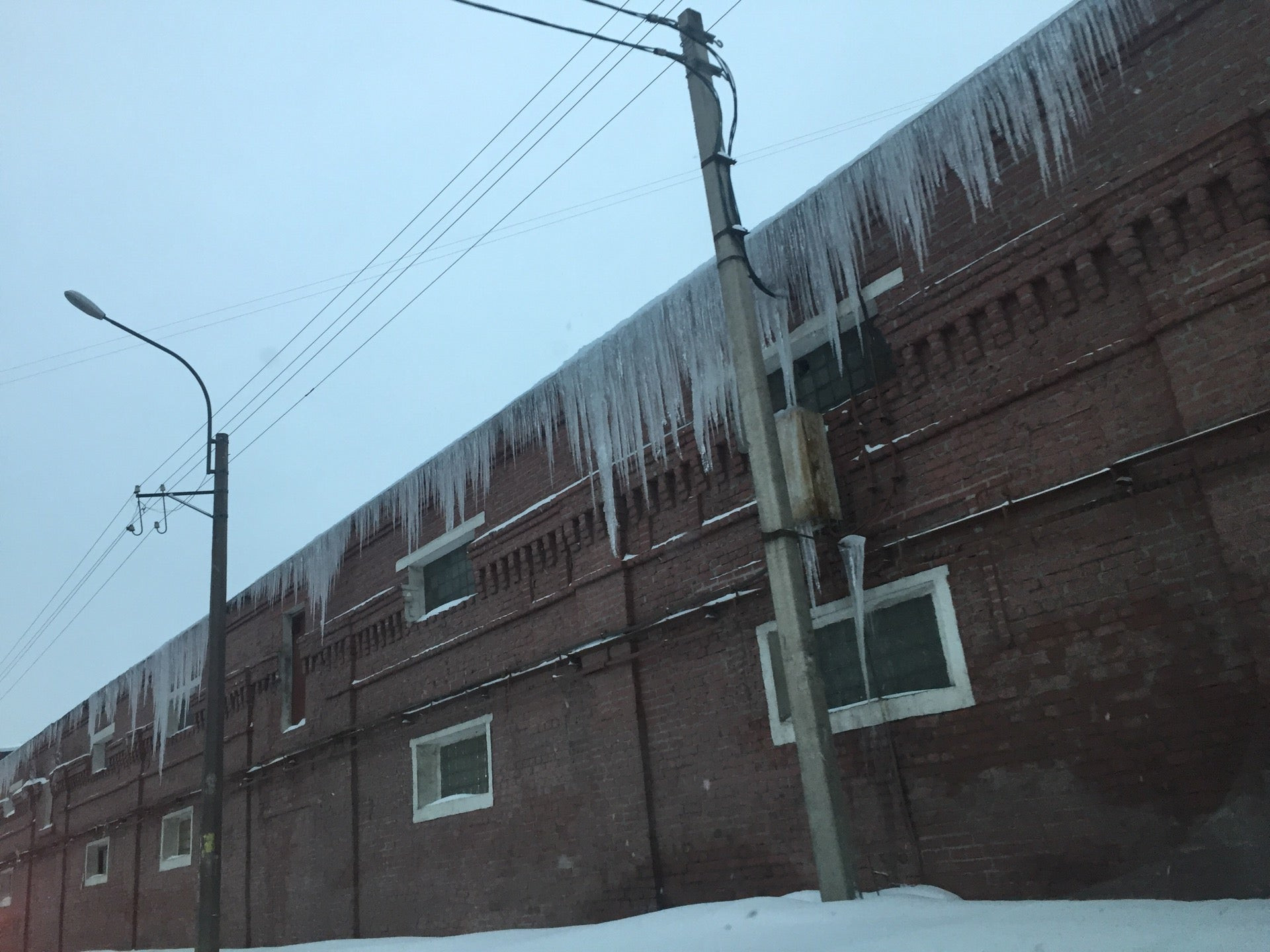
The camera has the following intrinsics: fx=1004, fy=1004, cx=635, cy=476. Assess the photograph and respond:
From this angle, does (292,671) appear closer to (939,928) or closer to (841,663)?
(841,663)

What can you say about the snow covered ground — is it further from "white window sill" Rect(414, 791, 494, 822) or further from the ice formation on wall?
"white window sill" Rect(414, 791, 494, 822)

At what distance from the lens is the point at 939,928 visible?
14.9 ft

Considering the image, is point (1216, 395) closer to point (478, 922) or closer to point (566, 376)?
point (566, 376)

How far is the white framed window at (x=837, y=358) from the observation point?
293 inches

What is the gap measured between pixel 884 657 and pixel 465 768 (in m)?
5.61

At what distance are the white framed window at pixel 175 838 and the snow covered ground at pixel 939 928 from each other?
12959mm

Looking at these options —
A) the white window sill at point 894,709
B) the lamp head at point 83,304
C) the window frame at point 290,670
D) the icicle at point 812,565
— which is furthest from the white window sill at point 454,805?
the lamp head at point 83,304

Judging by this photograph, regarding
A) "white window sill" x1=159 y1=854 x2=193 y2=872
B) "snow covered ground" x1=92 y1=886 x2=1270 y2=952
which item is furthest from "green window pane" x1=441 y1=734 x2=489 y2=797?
"white window sill" x1=159 y1=854 x2=193 y2=872

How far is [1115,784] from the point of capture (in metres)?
5.64

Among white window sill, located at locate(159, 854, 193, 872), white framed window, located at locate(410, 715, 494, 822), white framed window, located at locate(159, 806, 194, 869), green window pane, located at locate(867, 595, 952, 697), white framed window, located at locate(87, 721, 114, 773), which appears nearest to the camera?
green window pane, located at locate(867, 595, 952, 697)

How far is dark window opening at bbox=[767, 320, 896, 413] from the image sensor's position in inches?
293

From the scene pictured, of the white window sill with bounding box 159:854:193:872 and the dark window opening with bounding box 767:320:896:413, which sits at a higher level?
the dark window opening with bounding box 767:320:896:413

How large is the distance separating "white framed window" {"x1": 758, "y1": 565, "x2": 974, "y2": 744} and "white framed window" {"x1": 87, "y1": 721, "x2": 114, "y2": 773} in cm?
1818

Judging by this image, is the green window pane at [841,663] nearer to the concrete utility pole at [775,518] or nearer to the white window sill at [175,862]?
the concrete utility pole at [775,518]
